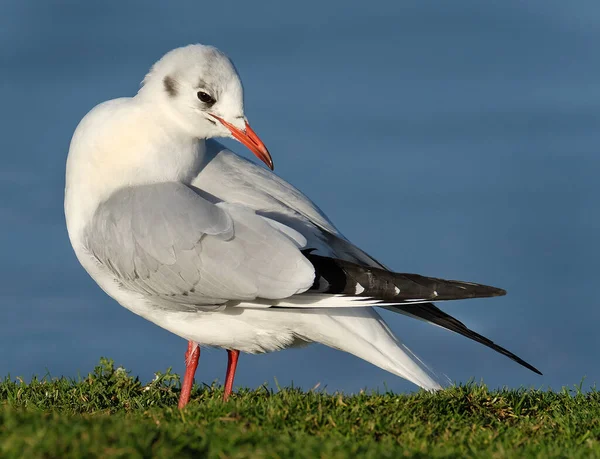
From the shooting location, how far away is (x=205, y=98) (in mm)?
7254

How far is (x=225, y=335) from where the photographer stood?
23.7 feet

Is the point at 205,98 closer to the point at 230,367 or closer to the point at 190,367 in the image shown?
the point at 190,367

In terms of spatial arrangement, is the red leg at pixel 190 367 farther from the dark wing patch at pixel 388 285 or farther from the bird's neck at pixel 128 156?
the dark wing patch at pixel 388 285

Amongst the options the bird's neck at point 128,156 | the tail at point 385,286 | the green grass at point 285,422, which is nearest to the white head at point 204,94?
the bird's neck at point 128,156

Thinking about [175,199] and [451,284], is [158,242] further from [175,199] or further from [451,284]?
[451,284]

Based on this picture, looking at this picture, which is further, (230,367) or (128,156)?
(230,367)

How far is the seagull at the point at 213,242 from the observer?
6781mm

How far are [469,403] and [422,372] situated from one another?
0.42 meters

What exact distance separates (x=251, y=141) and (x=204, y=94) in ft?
1.64

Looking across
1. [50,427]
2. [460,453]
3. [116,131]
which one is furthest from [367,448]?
[116,131]

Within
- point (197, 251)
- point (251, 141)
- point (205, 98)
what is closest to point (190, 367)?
point (197, 251)

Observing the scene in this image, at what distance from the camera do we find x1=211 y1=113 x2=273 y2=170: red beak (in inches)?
286

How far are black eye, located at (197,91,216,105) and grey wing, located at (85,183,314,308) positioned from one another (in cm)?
69

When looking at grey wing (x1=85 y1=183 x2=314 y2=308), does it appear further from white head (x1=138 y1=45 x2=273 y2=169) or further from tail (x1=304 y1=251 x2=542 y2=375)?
white head (x1=138 y1=45 x2=273 y2=169)
